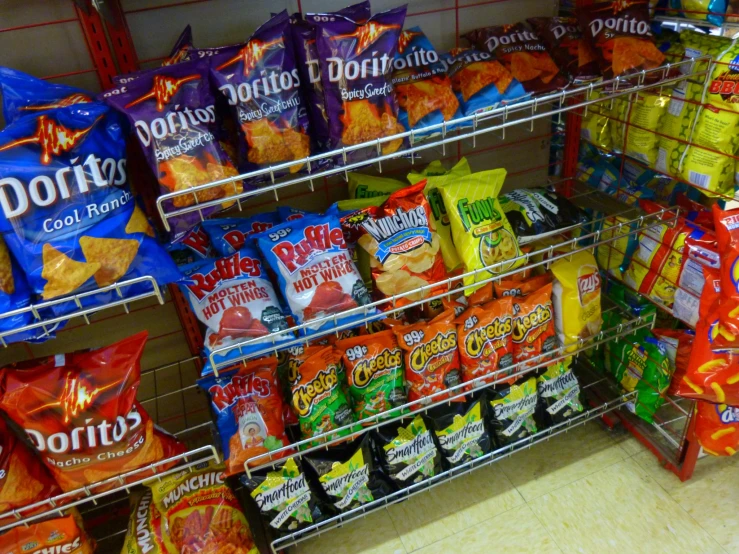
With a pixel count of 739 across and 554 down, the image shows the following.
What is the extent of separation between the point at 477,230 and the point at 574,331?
1.62ft

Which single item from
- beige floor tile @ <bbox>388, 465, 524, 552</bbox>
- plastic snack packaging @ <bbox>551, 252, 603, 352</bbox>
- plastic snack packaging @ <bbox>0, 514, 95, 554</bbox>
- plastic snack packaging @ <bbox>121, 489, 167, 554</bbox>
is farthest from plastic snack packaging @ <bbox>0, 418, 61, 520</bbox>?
plastic snack packaging @ <bbox>551, 252, 603, 352</bbox>

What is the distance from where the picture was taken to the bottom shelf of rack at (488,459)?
157cm

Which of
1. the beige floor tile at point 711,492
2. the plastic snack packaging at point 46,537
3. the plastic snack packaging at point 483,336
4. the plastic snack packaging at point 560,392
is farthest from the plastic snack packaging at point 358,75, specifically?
the beige floor tile at point 711,492

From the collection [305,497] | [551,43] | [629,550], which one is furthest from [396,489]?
[551,43]

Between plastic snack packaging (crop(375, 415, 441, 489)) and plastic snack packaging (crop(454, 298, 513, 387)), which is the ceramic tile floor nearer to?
plastic snack packaging (crop(375, 415, 441, 489))

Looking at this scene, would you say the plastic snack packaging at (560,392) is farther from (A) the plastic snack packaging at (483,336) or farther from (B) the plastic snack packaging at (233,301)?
(B) the plastic snack packaging at (233,301)

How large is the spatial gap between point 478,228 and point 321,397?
1.95ft

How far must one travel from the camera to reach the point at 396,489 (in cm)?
162

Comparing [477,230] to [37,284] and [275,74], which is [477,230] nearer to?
[275,74]

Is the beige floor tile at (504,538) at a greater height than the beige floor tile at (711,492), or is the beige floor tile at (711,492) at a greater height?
the beige floor tile at (711,492)

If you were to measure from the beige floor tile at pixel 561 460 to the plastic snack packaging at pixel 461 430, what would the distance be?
185mm

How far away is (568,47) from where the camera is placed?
1414 mm

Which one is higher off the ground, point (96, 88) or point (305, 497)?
point (96, 88)

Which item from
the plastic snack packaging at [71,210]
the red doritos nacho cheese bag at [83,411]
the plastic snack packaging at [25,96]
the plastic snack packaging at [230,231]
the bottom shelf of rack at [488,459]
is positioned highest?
the plastic snack packaging at [25,96]
